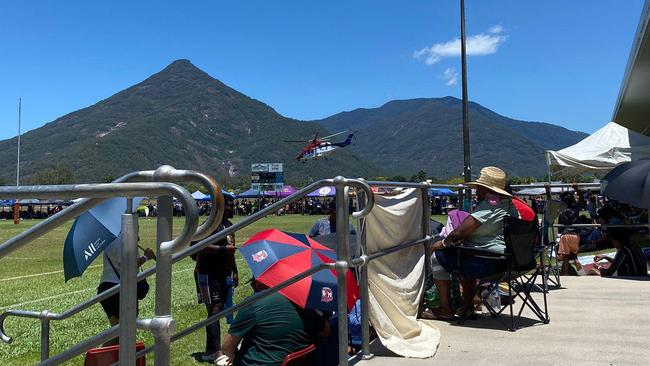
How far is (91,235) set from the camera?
387 cm

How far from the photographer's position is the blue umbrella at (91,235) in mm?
3754

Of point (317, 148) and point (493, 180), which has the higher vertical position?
point (317, 148)

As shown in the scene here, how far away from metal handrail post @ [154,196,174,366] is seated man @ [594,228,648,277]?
859 centimetres

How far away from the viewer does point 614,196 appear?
8.16 meters

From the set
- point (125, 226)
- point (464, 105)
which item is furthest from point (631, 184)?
point (464, 105)

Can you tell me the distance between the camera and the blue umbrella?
375cm

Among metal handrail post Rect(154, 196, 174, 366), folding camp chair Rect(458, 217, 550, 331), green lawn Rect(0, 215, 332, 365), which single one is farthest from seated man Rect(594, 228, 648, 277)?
metal handrail post Rect(154, 196, 174, 366)

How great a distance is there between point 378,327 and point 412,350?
1.04 feet

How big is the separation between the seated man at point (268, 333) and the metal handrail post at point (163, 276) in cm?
206

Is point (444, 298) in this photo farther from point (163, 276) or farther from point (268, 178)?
point (268, 178)

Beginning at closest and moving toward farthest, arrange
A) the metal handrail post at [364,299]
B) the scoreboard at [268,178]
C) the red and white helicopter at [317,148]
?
the metal handrail post at [364,299], the scoreboard at [268,178], the red and white helicopter at [317,148]

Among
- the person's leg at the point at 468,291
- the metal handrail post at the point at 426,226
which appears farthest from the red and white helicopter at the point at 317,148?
the person's leg at the point at 468,291

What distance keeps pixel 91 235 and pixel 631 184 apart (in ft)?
24.0

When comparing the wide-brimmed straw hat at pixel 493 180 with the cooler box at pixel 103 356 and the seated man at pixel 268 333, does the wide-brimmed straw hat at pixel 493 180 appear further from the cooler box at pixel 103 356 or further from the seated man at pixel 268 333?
the cooler box at pixel 103 356
